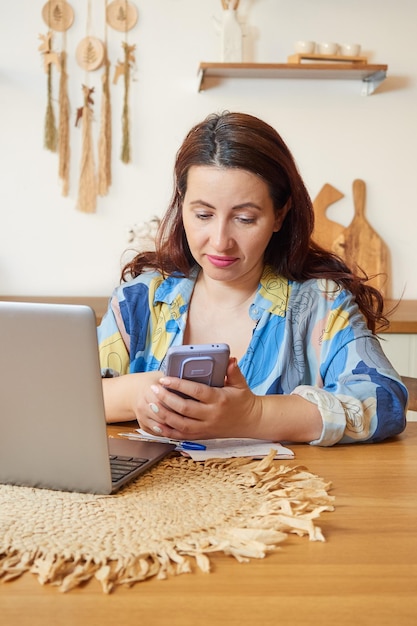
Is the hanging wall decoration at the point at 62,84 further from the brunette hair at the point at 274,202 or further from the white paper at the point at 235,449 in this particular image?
the white paper at the point at 235,449

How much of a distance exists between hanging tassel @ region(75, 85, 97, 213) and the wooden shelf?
0.42m

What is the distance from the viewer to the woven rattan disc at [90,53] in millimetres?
3025

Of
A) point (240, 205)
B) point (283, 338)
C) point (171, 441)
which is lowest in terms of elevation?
point (171, 441)

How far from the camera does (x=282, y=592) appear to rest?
775mm

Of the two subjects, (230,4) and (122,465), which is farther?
(230,4)

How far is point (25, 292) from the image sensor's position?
313 centimetres

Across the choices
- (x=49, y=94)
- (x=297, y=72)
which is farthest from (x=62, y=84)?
(x=297, y=72)

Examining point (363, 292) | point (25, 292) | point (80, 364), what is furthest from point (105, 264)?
point (80, 364)

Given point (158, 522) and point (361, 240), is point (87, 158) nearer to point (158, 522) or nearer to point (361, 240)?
point (361, 240)

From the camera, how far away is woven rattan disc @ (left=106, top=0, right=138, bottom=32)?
9.89 feet

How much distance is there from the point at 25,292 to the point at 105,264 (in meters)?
0.32

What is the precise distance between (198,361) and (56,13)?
2237 millimetres

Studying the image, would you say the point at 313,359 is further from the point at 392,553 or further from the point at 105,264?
the point at 105,264

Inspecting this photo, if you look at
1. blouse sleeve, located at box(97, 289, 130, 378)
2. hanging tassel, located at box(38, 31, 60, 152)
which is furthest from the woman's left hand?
hanging tassel, located at box(38, 31, 60, 152)
